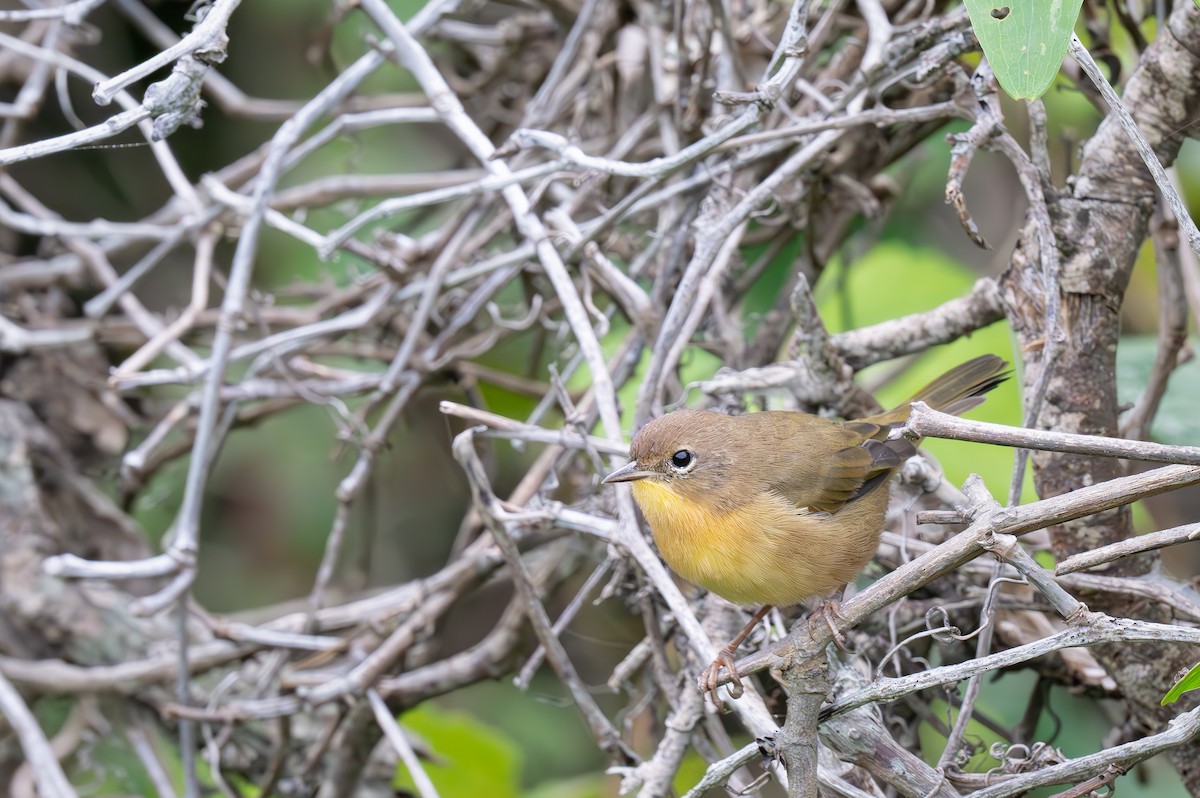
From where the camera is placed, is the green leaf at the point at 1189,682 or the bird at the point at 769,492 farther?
the bird at the point at 769,492

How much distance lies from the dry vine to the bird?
0.09m

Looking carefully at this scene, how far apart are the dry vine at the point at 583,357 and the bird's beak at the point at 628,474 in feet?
0.28

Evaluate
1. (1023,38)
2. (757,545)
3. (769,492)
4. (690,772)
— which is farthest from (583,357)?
(1023,38)

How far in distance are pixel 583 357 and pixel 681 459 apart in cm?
46

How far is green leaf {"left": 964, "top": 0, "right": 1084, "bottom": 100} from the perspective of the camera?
132 centimetres

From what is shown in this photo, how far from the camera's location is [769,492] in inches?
84.8

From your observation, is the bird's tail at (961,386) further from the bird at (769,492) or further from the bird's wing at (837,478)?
the bird's wing at (837,478)

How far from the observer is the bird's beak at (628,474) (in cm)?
208

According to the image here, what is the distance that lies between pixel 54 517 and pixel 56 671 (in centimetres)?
51

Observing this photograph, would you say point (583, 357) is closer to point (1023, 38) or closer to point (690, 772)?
point (690, 772)

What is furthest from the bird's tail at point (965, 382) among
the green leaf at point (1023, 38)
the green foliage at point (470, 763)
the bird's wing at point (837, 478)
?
the green foliage at point (470, 763)

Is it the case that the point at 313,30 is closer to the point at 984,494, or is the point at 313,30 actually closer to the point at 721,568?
the point at 721,568

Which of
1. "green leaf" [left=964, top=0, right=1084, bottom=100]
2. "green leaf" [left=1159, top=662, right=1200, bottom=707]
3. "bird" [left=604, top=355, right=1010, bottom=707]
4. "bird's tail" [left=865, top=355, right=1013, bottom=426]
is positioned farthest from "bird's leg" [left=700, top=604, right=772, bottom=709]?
"green leaf" [left=964, top=0, right=1084, bottom=100]

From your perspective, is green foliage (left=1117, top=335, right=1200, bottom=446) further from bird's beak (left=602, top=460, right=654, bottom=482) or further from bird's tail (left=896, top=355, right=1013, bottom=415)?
bird's beak (left=602, top=460, right=654, bottom=482)
